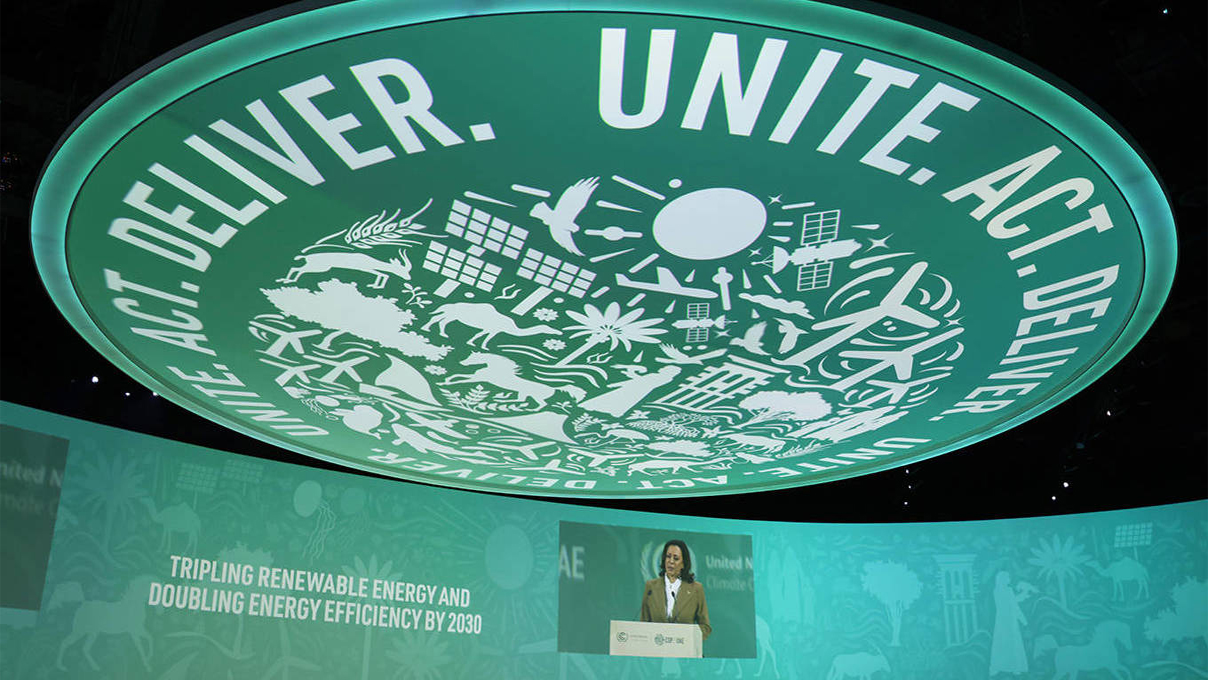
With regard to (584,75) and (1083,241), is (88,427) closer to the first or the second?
(584,75)

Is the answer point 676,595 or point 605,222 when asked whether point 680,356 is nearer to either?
point 605,222

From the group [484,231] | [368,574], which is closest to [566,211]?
[484,231]

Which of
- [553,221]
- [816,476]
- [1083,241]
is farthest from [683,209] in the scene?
[816,476]

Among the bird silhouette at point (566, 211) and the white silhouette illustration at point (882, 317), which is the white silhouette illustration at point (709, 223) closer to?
the bird silhouette at point (566, 211)

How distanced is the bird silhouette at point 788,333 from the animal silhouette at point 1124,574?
984 centimetres

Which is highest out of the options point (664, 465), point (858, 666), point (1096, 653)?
point (664, 465)

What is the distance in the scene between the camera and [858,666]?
1475 centimetres

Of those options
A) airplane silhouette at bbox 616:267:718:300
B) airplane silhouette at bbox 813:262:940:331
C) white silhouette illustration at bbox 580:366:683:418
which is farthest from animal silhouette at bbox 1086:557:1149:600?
airplane silhouette at bbox 616:267:718:300

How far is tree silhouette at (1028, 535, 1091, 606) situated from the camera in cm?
1406

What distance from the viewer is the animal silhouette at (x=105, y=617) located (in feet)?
31.5

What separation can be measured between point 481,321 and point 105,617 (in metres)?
6.40

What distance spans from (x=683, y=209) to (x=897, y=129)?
1.08 metres

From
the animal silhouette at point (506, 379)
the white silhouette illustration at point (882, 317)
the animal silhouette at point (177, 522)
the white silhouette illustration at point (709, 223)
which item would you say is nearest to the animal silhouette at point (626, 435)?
the animal silhouette at point (506, 379)

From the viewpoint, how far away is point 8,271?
9.20 m
